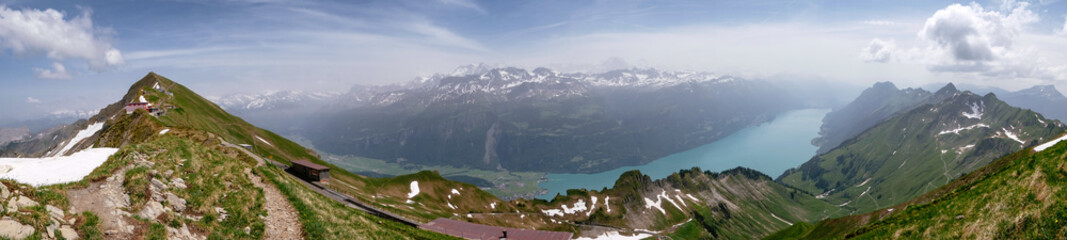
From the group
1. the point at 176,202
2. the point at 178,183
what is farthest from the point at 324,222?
the point at 178,183

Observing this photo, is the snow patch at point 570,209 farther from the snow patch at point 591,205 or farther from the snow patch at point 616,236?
the snow patch at point 616,236

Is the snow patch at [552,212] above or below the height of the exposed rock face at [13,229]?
below

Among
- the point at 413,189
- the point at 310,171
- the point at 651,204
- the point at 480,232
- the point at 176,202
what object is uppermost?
the point at 176,202

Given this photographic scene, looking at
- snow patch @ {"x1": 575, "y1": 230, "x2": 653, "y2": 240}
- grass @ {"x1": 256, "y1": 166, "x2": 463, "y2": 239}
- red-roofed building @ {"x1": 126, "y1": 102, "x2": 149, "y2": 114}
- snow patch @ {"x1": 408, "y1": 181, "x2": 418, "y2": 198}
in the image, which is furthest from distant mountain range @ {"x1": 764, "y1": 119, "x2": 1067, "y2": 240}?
red-roofed building @ {"x1": 126, "y1": 102, "x2": 149, "y2": 114}

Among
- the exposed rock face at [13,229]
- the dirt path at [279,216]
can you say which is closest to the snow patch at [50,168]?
the dirt path at [279,216]

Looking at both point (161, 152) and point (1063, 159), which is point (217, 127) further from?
point (1063, 159)

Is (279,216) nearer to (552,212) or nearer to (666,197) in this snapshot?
(552,212)
